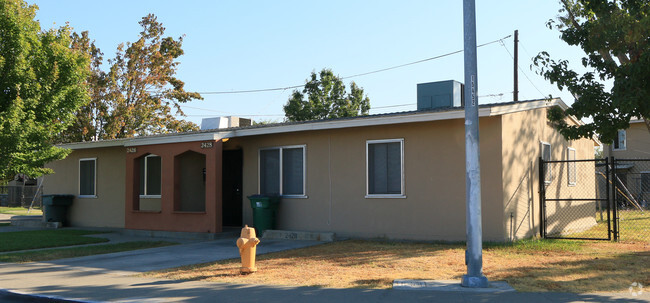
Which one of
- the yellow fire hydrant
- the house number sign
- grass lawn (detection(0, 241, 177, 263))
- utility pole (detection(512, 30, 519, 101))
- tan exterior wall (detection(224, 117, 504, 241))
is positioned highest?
utility pole (detection(512, 30, 519, 101))

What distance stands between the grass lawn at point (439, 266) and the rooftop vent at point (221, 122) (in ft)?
31.4

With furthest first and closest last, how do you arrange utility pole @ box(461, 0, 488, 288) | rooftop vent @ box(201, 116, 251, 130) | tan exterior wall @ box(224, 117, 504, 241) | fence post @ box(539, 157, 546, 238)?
rooftop vent @ box(201, 116, 251, 130) < fence post @ box(539, 157, 546, 238) < tan exterior wall @ box(224, 117, 504, 241) < utility pole @ box(461, 0, 488, 288)

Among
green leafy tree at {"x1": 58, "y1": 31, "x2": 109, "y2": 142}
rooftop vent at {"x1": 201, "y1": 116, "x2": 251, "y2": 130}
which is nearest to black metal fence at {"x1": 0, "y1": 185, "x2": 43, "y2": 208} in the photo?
green leafy tree at {"x1": 58, "y1": 31, "x2": 109, "y2": 142}

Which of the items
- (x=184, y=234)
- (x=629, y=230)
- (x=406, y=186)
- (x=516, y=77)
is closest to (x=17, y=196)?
(x=184, y=234)

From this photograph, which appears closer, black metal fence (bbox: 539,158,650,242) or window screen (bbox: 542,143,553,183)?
black metal fence (bbox: 539,158,650,242)

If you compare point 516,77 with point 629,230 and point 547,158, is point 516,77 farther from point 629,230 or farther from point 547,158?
point 547,158

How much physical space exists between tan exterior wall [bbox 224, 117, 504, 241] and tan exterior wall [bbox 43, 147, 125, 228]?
6.32m

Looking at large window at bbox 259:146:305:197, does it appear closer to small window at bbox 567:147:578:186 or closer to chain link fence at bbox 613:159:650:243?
chain link fence at bbox 613:159:650:243

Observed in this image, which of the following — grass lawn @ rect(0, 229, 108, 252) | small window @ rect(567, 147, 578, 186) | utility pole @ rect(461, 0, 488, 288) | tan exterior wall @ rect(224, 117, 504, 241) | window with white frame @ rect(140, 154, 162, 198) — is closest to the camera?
utility pole @ rect(461, 0, 488, 288)

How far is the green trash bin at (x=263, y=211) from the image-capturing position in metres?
15.0

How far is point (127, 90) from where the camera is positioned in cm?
3128

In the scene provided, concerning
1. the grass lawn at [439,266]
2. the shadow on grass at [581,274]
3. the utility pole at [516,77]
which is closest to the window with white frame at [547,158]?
the grass lawn at [439,266]

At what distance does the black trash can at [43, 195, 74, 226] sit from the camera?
19.5 metres

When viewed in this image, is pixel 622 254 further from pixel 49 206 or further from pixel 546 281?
pixel 49 206
